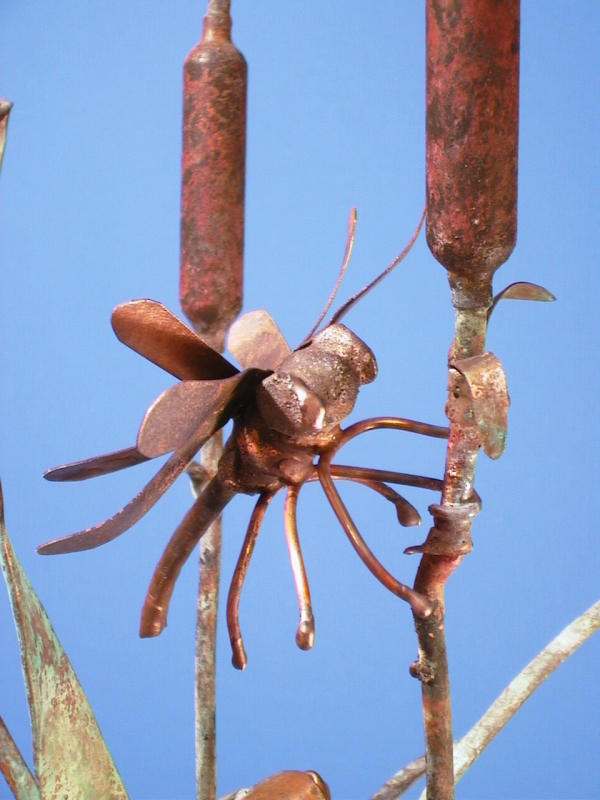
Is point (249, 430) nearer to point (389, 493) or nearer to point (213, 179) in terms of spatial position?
point (389, 493)

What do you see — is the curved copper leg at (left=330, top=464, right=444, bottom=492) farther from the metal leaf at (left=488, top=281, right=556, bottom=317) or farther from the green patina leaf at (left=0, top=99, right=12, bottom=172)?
the green patina leaf at (left=0, top=99, right=12, bottom=172)

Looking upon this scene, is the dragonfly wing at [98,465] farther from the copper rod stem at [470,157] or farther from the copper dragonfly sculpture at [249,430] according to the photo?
the copper rod stem at [470,157]

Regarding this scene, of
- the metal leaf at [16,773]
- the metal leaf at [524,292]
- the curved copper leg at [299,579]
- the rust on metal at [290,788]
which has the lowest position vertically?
the rust on metal at [290,788]

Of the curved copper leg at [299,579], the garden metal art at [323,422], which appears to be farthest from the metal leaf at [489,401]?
the curved copper leg at [299,579]

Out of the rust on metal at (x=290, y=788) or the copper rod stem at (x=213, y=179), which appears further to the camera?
the copper rod stem at (x=213, y=179)

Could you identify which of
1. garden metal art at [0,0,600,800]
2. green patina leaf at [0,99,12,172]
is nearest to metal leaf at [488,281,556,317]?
garden metal art at [0,0,600,800]
